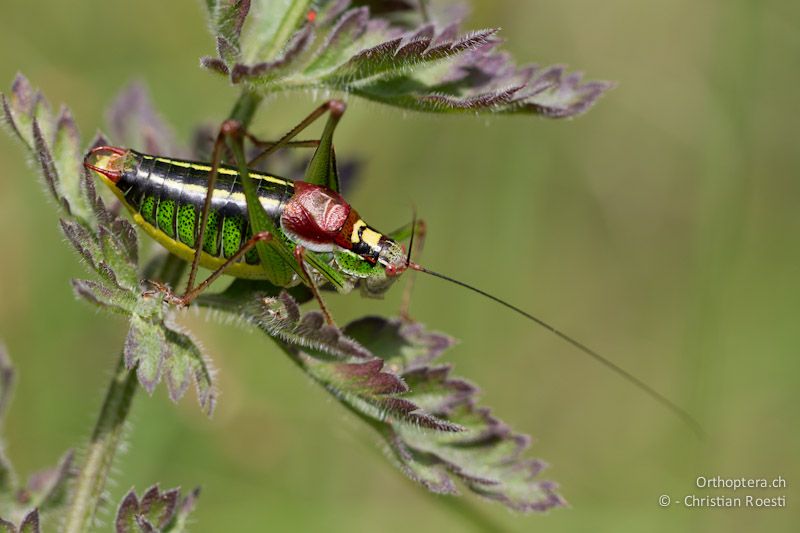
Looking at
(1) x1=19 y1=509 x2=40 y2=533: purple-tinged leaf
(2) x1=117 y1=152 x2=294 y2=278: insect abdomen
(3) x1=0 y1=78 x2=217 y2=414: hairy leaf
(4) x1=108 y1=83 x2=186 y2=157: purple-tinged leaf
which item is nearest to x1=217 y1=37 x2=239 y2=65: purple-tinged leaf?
(3) x1=0 y1=78 x2=217 y2=414: hairy leaf

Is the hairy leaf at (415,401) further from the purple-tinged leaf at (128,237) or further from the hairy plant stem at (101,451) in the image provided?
the hairy plant stem at (101,451)

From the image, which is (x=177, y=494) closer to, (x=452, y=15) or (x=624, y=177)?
(x=452, y=15)

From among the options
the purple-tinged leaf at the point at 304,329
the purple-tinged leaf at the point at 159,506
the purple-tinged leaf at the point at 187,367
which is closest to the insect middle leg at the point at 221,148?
the purple-tinged leaf at the point at 187,367

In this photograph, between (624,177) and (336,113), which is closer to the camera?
(336,113)

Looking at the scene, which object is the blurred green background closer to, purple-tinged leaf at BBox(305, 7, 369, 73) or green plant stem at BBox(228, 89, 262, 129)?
green plant stem at BBox(228, 89, 262, 129)

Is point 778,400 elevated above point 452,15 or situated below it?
above

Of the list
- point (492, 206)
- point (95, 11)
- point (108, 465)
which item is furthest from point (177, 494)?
point (95, 11)

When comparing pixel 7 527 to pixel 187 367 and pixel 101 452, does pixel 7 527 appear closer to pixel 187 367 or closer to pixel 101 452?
pixel 101 452
